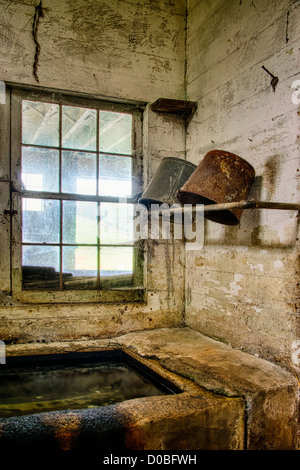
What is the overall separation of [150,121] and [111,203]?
2.64 feet

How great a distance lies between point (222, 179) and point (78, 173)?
1.32 metres

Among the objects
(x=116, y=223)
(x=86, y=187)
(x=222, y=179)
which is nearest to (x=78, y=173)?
(x=86, y=187)

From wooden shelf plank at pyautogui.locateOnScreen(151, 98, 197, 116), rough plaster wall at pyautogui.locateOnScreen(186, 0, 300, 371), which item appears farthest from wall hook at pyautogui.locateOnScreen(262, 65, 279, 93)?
wooden shelf plank at pyautogui.locateOnScreen(151, 98, 197, 116)

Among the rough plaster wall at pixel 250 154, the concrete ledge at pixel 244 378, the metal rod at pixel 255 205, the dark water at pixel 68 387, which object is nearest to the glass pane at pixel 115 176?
the rough plaster wall at pixel 250 154

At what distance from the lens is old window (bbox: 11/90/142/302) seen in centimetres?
271

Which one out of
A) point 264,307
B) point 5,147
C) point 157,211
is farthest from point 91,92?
point 264,307

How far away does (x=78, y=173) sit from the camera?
2.85m

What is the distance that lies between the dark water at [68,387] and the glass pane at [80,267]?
659 mm

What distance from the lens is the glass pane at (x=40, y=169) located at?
2719 millimetres

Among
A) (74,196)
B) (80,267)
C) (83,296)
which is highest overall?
(74,196)

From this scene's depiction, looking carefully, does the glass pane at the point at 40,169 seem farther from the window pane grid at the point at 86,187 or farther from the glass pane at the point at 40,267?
the glass pane at the point at 40,267

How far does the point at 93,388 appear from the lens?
2191 mm

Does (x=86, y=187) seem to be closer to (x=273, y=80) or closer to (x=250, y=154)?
(x=250, y=154)

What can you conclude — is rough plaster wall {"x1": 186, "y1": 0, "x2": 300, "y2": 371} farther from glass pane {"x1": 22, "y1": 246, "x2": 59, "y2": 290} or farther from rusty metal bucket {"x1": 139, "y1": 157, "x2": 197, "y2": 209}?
glass pane {"x1": 22, "y1": 246, "x2": 59, "y2": 290}
